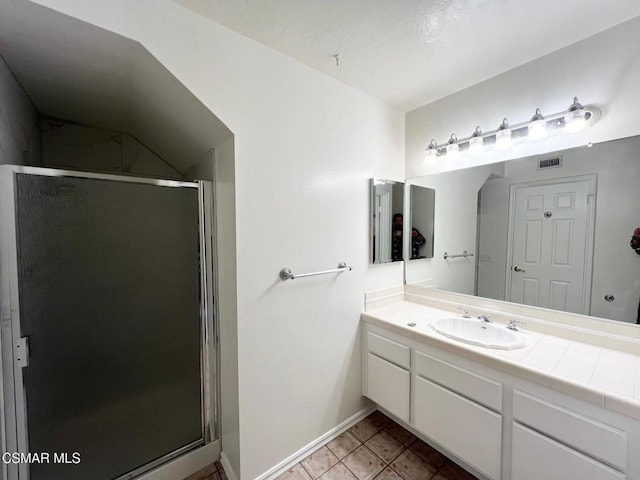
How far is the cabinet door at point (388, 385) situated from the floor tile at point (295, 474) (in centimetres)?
64

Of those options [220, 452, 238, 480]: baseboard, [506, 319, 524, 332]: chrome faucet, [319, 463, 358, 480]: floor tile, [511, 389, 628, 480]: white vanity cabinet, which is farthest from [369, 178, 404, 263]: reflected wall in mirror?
[220, 452, 238, 480]: baseboard

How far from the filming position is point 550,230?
1535 mm

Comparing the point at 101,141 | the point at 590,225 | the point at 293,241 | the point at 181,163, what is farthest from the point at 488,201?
the point at 101,141

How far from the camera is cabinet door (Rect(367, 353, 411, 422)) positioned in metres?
1.64

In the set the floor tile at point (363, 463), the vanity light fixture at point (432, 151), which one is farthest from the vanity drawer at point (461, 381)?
→ the vanity light fixture at point (432, 151)

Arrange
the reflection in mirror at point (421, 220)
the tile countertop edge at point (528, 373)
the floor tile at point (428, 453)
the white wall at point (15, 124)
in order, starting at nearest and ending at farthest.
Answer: the tile countertop edge at point (528, 373) < the white wall at point (15, 124) < the floor tile at point (428, 453) < the reflection in mirror at point (421, 220)

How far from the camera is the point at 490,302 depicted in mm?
1768

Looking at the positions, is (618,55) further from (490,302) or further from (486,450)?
(486,450)

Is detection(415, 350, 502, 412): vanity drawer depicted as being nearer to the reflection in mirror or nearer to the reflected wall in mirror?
the reflected wall in mirror

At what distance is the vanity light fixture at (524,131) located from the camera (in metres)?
1.37

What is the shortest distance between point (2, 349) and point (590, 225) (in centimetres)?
293

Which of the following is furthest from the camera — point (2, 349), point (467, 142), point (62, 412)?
point (467, 142)

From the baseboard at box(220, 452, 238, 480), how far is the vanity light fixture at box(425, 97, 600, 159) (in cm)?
255

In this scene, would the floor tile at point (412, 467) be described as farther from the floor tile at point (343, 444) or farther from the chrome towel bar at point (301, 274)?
the chrome towel bar at point (301, 274)
